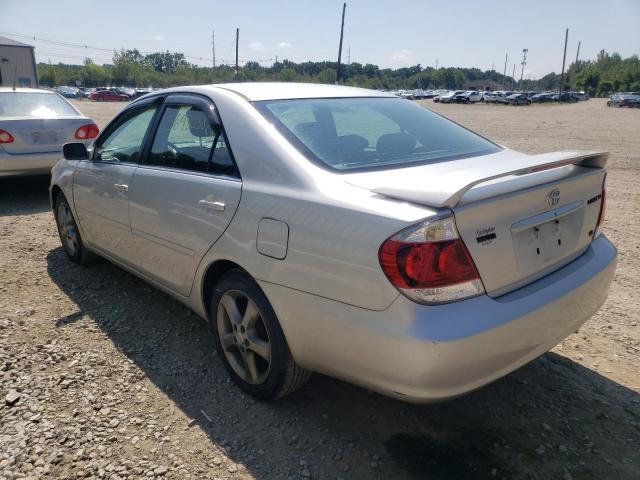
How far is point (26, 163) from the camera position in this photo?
22.0 ft

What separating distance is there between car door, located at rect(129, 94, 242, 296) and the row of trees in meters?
60.0

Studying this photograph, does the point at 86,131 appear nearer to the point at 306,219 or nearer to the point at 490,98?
the point at 306,219

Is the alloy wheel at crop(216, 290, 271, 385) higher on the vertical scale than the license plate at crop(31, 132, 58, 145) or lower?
lower

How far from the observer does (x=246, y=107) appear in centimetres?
275

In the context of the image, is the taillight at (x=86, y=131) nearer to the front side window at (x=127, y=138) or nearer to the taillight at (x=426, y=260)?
the front side window at (x=127, y=138)

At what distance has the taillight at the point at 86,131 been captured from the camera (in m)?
7.04

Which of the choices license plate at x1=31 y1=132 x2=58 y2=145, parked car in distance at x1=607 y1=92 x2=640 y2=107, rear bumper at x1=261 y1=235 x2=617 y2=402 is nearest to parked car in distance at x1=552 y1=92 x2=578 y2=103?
parked car in distance at x1=607 y1=92 x2=640 y2=107

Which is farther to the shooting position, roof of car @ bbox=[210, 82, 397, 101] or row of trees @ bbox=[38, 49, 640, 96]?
row of trees @ bbox=[38, 49, 640, 96]

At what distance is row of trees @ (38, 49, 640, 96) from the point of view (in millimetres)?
88438

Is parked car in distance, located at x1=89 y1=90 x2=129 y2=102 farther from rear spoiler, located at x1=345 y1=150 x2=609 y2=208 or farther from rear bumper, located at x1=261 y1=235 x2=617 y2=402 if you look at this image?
rear bumper, located at x1=261 y1=235 x2=617 y2=402

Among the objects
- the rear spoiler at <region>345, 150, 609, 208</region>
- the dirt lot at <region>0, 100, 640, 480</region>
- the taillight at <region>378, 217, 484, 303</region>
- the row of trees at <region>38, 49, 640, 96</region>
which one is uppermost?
the row of trees at <region>38, 49, 640, 96</region>

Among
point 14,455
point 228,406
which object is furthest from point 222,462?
point 14,455

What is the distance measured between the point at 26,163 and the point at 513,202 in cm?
656

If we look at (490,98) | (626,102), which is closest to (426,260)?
(626,102)
